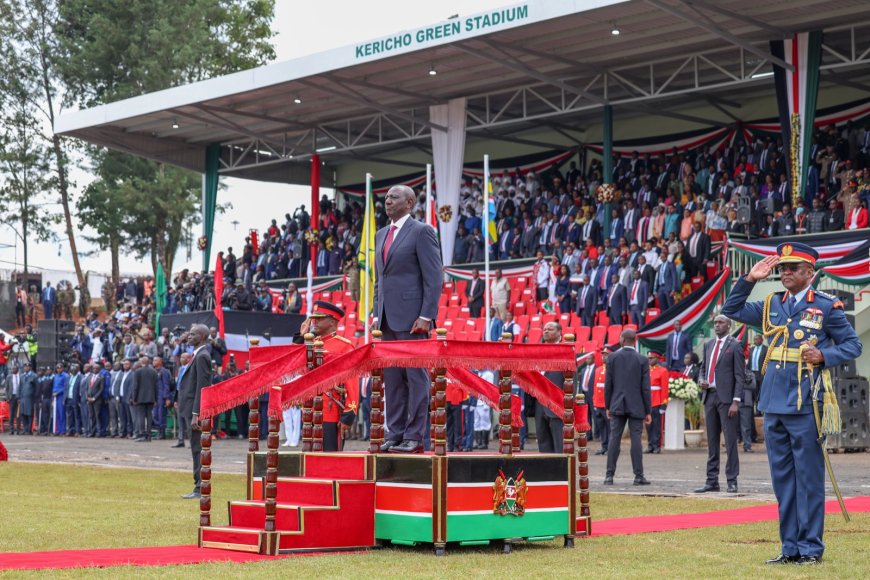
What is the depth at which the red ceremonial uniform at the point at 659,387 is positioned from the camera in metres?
22.2

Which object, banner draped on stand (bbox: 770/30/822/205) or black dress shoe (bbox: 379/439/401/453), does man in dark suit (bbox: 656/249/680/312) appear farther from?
black dress shoe (bbox: 379/439/401/453)

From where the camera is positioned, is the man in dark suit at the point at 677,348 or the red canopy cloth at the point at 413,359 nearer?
the red canopy cloth at the point at 413,359

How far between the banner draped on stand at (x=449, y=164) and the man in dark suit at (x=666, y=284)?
299 inches

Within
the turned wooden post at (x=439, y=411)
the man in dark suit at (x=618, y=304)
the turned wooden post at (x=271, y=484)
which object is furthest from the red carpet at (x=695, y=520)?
the man in dark suit at (x=618, y=304)

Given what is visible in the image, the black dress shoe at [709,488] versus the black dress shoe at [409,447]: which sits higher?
the black dress shoe at [409,447]

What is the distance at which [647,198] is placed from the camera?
103 ft

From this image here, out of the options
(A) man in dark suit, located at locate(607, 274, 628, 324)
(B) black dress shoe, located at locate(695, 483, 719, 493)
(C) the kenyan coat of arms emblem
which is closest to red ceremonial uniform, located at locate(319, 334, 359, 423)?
(C) the kenyan coat of arms emblem

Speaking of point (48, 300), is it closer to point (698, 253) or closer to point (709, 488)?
point (698, 253)

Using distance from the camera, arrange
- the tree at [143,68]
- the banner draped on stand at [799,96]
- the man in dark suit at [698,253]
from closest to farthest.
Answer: the banner draped on stand at [799,96] < the man in dark suit at [698,253] < the tree at [143,68]

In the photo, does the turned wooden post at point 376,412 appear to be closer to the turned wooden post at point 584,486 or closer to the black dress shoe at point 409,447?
the black dress shoe at point 409,447

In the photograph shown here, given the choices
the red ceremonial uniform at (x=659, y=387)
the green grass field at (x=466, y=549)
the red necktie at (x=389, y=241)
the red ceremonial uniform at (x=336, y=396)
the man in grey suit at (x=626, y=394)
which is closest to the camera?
the green grass field at (x=466, y=549)

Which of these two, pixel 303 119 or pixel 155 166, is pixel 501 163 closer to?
pixel 303 119

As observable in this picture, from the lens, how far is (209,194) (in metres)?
41.3

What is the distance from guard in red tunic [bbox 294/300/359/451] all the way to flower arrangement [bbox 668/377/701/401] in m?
10.6
